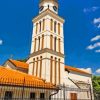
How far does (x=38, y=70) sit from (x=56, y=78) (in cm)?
366

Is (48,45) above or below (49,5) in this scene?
below

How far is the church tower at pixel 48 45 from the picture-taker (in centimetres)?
3069

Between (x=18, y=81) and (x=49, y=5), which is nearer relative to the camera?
(x=18, y=81)

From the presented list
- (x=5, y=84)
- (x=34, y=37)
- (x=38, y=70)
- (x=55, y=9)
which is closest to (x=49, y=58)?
(x=38, y=70)

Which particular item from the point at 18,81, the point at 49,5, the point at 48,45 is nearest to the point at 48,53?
the point at 48,45

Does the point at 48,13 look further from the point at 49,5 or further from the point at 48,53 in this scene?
the point at 48,53

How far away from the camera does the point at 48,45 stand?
31.9 metres

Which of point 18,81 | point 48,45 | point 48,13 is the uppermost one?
point 48,13

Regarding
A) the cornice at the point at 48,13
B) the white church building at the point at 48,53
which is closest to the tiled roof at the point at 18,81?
the white church building at the point at 48,53

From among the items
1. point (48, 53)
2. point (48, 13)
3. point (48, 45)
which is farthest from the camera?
point (48, 13)

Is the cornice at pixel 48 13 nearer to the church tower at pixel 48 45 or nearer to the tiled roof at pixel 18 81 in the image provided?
the church tower at pixel 48 45

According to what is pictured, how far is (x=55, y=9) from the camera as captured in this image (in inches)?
1474

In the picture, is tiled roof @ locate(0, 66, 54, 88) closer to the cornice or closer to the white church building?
the white church building

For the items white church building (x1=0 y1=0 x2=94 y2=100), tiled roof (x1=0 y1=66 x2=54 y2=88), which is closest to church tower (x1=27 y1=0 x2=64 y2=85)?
white church building (x1=0 y1=0 x2=94 y2=100)
